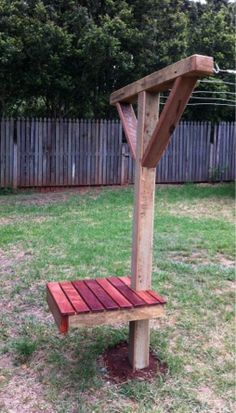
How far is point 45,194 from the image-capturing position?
352 inches

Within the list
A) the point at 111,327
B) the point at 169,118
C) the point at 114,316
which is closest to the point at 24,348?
the point at 111,327

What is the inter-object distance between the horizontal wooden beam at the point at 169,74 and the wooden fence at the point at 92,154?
22.5ft

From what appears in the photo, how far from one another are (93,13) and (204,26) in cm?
365

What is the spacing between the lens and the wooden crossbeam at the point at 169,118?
2014 millimetres

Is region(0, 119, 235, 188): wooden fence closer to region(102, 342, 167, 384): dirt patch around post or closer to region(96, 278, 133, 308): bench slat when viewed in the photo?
region(96, 278, 133, 308): bench slat

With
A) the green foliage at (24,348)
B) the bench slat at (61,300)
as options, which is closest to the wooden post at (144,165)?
the bench slat at (61,300)

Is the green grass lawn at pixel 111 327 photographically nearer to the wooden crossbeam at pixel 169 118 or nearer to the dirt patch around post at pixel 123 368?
the dirt patch around post at pixel 123 368

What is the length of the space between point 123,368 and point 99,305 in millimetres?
494

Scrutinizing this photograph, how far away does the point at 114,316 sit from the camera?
229 cm

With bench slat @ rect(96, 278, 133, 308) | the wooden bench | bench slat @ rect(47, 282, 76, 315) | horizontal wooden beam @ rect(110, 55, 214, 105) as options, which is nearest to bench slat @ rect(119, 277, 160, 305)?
the wooden bench

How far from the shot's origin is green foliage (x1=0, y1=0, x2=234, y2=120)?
8695 mm

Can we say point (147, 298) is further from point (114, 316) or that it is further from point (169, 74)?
point (169, 74)

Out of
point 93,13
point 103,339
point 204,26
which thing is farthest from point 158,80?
point 204,26

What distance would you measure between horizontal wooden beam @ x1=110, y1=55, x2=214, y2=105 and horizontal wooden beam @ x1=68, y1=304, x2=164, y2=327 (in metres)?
1.17
